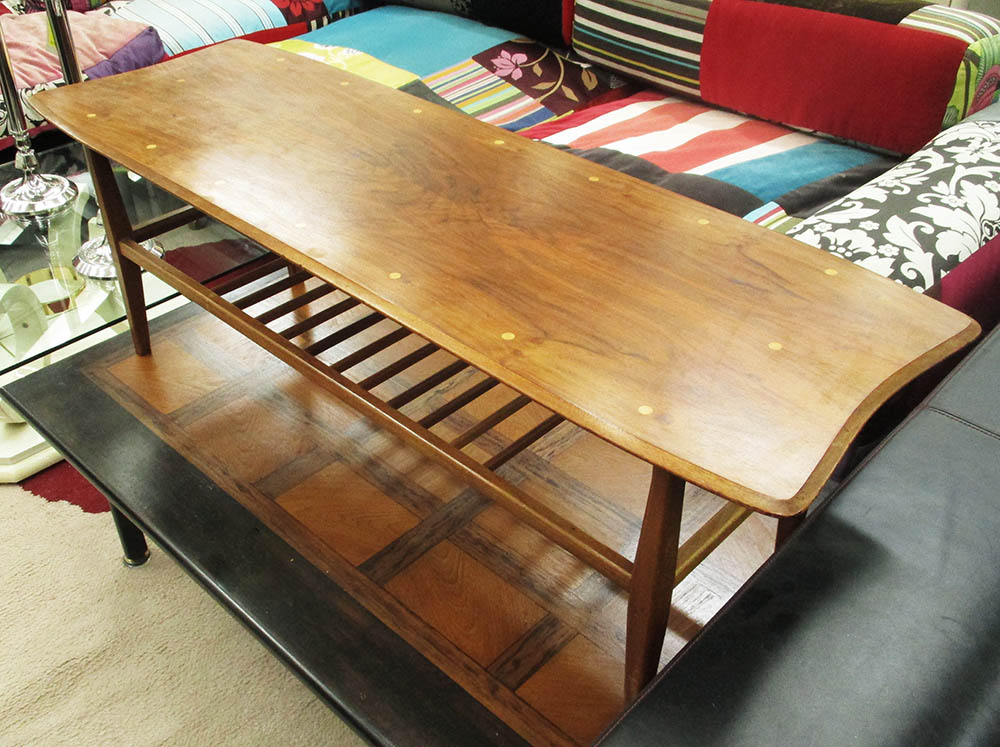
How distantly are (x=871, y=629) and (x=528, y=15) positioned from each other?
183cm

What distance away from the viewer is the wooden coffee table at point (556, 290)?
84 cm

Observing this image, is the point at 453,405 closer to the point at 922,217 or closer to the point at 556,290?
the point at 556,290

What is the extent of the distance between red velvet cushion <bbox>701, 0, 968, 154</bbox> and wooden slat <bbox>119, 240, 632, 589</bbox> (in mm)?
1007

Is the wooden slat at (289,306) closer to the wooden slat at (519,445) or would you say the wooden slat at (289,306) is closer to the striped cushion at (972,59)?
the wooden slat at (519,445)

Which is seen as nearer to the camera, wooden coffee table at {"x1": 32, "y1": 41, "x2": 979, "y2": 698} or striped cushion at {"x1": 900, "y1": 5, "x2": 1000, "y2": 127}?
wooden coffee table at {"x1": 32, "y1": 41, "x2": 979, "y2": 698}

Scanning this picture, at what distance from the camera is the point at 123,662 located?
1.39m

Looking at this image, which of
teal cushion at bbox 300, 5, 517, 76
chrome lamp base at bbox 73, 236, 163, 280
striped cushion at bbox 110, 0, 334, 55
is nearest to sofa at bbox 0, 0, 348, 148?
striped cushion at bbox 110, 0, 334, 55

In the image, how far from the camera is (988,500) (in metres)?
0.86

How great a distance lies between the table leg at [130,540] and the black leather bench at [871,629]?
1003 mm

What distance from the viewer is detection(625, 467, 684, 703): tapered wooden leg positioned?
88 centimetres

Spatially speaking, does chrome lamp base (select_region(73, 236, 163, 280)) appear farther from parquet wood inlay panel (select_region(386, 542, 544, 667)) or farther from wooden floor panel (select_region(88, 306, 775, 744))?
parquet wood inlay panel (select_region(386, 542, 544, 667))

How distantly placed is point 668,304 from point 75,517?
1.18 m

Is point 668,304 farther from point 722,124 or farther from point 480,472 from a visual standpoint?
point 722,124

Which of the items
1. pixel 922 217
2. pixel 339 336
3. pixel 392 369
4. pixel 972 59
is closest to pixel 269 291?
pixel 339 336
